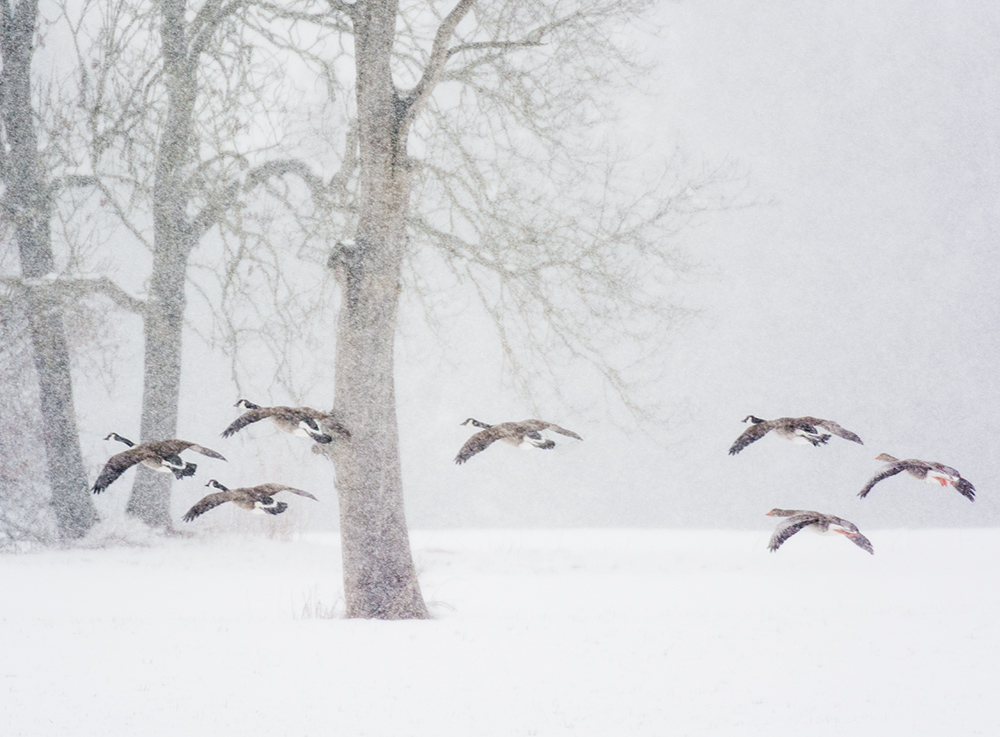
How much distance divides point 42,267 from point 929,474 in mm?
11849

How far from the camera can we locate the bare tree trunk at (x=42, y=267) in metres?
12.1

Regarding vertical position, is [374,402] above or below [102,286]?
below

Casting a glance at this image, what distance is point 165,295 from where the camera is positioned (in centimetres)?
1190

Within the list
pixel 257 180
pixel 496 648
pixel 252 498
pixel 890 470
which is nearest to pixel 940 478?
pixel 890 470

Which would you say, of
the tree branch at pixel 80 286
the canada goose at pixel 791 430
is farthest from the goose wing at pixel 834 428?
the tree branch at pixel 80 286

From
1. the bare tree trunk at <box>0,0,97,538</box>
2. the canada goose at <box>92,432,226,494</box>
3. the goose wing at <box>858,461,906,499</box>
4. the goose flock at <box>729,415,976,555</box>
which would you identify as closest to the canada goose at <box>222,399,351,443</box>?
the canada goose at <box>92,432,226,494</box>

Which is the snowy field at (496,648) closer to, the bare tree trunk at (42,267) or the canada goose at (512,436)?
the bare tree trunk at (42,267)

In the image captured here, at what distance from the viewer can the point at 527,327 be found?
943cm

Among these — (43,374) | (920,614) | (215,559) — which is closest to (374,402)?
(215,559)

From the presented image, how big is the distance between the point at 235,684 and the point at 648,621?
400cm

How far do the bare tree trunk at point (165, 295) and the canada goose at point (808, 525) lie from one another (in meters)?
9.29

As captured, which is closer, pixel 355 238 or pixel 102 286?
pixel 355 238

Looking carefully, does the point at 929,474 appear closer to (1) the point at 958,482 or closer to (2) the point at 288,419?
(1) the point at 958,482

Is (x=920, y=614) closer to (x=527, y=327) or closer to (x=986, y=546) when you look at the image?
(x=527, y=327)
